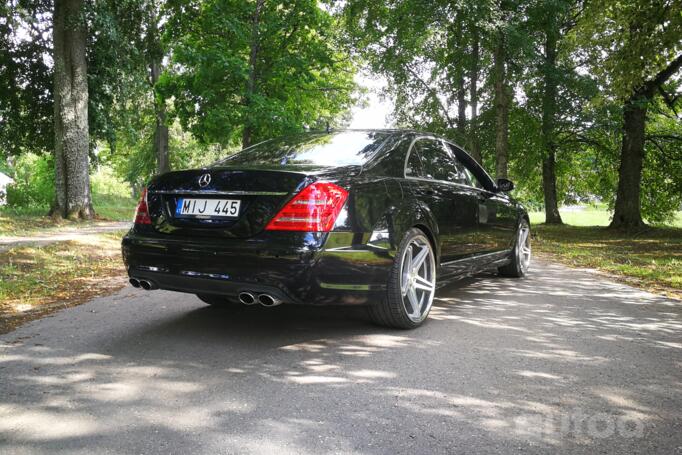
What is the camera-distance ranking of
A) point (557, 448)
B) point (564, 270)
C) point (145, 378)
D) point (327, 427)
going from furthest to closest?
point (564, 270), point (145, 378), point (327, 427), point (557, 448)

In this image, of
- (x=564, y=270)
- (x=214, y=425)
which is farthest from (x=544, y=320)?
(x=564, y=270)

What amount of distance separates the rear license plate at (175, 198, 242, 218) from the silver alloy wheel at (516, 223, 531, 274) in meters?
4.64

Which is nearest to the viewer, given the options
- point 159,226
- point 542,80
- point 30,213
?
point 159,226

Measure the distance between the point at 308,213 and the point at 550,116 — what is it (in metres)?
17.4

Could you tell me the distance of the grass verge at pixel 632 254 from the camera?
761cm

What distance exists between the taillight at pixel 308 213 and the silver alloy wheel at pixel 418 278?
852mm

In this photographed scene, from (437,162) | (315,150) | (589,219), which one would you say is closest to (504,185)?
(437,162)

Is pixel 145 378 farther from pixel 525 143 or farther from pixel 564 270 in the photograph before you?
pixel 525 143

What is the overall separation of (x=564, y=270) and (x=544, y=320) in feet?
13.7

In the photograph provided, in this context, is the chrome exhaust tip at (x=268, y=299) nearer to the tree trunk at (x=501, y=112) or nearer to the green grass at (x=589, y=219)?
the tree trunk at (x=501, y=112)

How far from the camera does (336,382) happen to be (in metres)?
3.13

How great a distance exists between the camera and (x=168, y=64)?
80.9 ft

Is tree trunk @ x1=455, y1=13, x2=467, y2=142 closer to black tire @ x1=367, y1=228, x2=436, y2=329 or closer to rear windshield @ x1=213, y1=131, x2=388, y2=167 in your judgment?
rear windshield @ x1=213, y1=131, x2=388, y2=167

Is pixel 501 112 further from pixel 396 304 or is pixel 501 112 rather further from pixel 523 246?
pixel 396 304
